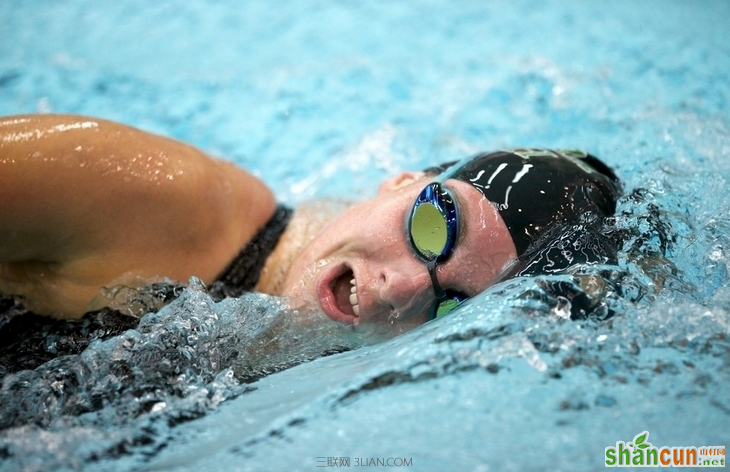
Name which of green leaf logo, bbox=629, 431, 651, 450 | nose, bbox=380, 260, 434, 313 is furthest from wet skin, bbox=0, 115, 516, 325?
green leaf logo, bbox=629, 431, 651, 450

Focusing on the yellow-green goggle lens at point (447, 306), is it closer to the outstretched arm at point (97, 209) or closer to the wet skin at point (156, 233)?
the wet skin at point (156, 233)

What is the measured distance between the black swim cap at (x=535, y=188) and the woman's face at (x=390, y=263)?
0.12ft

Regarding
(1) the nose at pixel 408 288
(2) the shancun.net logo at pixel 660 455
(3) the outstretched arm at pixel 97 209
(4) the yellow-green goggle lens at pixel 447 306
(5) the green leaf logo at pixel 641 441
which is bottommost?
(2) the shancun.net logo at pixel 660 455

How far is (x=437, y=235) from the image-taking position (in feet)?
6.52

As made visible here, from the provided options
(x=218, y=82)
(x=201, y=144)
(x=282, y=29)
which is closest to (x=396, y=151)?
(x=201, y=144)

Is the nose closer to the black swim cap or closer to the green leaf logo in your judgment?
the black swim cap

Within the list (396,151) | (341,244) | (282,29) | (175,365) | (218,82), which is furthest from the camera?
(282,29)

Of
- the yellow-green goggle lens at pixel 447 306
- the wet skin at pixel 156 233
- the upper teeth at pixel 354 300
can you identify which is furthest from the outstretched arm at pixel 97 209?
the yellow-green goggle lens at pixel 447 306

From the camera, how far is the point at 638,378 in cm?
154

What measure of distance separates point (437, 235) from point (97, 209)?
3.10ft

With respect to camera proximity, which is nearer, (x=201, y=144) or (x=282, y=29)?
(x=201, y=144)

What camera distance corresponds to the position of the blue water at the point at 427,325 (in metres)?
1.45

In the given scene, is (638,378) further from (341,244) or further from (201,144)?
(201,144)

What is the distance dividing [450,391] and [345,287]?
718mm
